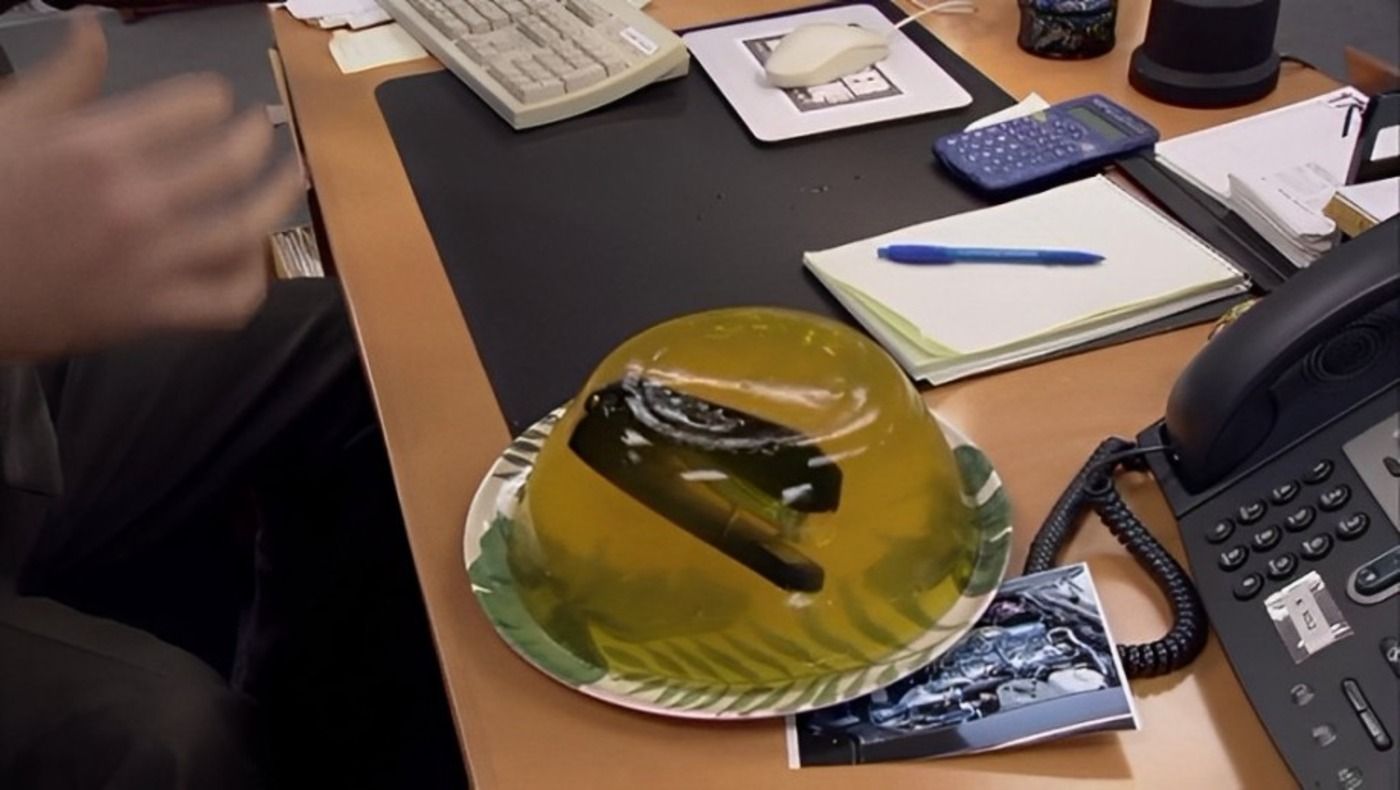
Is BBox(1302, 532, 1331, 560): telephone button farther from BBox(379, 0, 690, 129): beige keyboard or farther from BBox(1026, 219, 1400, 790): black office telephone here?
BBox(379, 0, 690, 129): beige keyboard

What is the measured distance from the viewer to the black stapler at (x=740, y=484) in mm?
563

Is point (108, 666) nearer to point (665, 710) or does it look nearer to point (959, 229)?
point (665, 710)

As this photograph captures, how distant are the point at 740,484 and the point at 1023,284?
311mm

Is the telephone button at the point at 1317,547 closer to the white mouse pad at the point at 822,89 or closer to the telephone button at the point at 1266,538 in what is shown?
the telephone button at the point at 1266,538

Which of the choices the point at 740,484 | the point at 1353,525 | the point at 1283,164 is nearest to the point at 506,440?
the point at 740,484

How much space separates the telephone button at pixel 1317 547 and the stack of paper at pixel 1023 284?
23 centimetres

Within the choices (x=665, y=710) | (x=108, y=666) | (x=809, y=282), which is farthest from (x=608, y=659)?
(x=108, y=666)

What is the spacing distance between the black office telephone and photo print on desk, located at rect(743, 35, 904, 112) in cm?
49

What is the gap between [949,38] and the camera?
1158mm

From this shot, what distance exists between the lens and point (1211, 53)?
996mm

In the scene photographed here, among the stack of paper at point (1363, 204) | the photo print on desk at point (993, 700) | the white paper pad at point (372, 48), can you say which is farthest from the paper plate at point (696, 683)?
the white paper pad at point (372, 48)

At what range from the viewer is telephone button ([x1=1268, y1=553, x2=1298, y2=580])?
56 centimetres

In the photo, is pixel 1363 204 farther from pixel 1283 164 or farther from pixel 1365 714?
pixel 1365 714

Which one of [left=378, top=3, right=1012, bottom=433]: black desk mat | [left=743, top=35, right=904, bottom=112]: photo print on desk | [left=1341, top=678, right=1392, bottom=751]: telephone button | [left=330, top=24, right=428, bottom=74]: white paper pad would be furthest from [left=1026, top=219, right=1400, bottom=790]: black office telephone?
[left=330, top=24, right=428, bottom=74]: white paper pad
